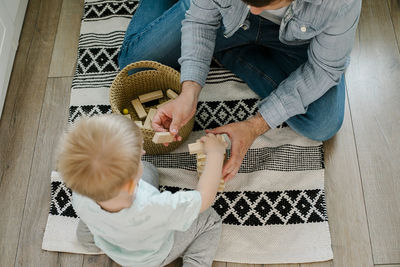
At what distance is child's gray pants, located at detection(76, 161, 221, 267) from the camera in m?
1.16

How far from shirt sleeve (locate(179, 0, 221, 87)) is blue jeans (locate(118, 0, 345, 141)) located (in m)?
0.11

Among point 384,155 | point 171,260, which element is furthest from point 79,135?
point 384,155

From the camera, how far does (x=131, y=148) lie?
810 millimetres

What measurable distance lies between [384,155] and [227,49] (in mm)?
646

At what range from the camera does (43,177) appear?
143 cm

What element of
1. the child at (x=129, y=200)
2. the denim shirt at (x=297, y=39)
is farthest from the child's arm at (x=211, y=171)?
the denim shirt at (x=297, y=39)

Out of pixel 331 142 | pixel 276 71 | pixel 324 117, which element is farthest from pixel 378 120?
pixel 276 71

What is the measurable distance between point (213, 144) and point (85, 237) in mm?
498

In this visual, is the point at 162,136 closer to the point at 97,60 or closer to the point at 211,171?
the point at 211,171

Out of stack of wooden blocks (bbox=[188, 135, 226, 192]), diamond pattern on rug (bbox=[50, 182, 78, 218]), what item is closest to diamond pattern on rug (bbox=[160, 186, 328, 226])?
stack of wooden blocks (bbox=[188, 135, 226, 192])

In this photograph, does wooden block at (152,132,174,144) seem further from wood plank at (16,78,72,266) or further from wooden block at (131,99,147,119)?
wood plank at (16,78,72,266)

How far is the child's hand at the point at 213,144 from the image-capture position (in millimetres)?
1116

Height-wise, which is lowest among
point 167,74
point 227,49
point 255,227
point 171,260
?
point 171,260

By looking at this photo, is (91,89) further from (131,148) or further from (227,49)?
(131,148)
